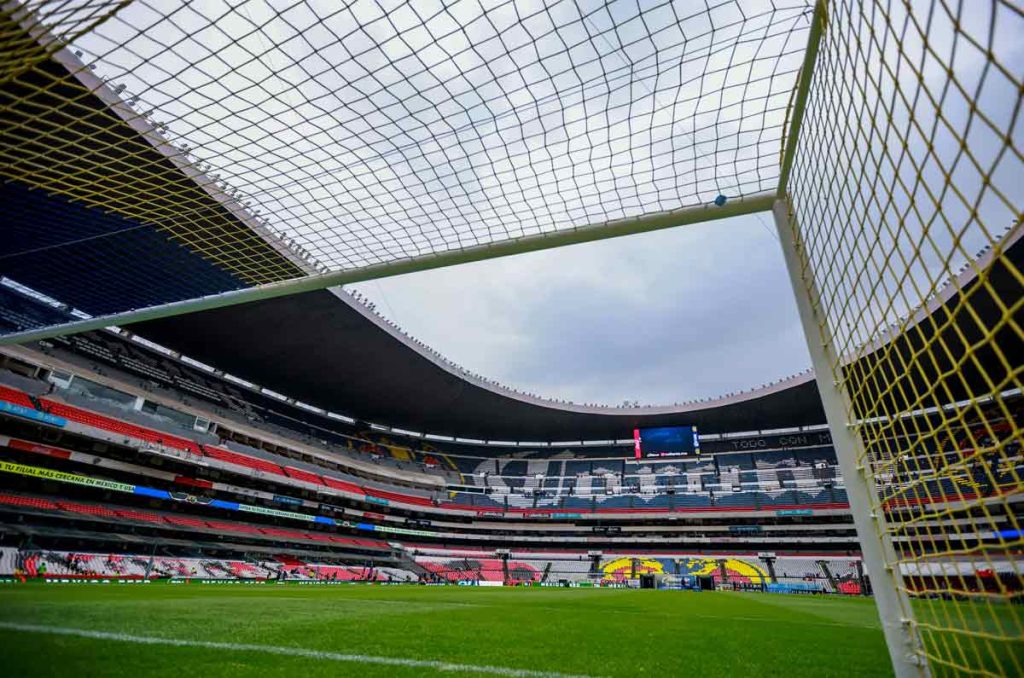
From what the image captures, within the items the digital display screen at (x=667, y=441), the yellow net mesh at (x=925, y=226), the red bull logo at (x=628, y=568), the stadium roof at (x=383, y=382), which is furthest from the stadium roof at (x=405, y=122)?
the digital display screen at (x=667, y=441)

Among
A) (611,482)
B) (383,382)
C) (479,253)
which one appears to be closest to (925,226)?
(479,253)

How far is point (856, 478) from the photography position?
244 cm

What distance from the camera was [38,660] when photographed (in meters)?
2.36

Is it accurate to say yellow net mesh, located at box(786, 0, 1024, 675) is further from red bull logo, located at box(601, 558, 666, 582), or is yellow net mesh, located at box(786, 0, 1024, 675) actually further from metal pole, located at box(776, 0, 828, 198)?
red bull logo, located at box(601, 558, 666, 582)

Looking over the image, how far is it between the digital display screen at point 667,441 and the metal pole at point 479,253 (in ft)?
108

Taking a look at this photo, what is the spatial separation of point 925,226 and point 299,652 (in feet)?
12.6

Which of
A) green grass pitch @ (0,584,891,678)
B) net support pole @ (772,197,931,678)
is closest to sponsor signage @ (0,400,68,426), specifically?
green grass pitch @ (0,584,891,678)

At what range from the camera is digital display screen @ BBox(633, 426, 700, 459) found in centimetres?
3409

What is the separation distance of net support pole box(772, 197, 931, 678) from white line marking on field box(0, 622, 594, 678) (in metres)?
1.53

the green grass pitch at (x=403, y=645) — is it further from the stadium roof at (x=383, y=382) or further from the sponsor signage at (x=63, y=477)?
the stadium roof at (x=383, y=382)

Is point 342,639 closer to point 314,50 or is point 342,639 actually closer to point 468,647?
point 468,647

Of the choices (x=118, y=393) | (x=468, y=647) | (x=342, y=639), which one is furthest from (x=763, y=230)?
(x=118, y=393)

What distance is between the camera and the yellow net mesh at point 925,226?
4.71 feet

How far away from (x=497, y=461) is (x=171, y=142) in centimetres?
3981
